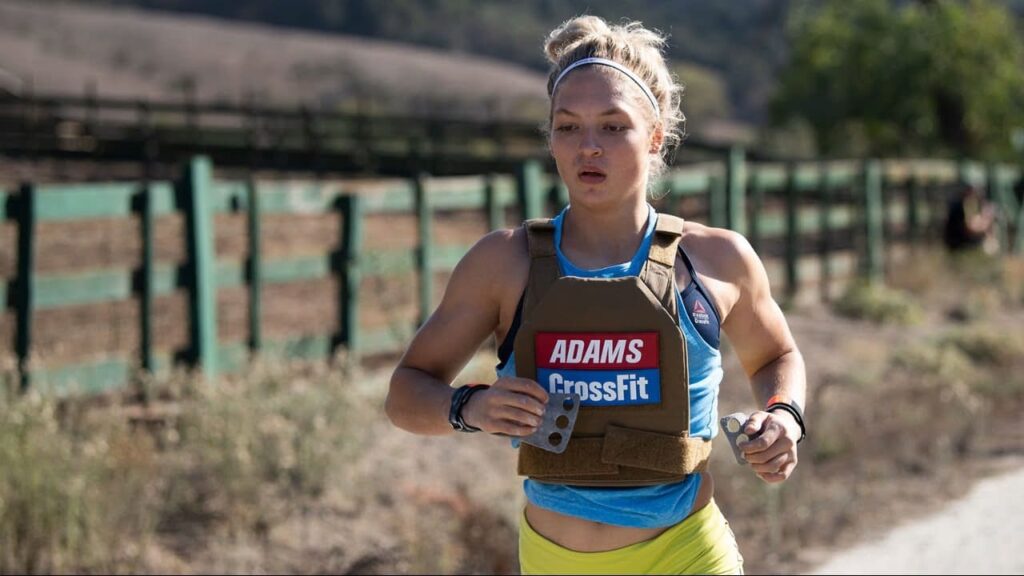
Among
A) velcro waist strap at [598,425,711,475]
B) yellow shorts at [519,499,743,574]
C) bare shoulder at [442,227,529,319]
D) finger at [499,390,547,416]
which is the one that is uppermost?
bare shoulder at [442,227,529,319]

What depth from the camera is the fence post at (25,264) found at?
24.1 feet

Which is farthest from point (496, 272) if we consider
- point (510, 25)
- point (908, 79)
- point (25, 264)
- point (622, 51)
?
point (510, 25)

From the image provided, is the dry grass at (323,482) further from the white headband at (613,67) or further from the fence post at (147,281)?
the white headband at (613,67)

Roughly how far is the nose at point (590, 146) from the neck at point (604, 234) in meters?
0.15

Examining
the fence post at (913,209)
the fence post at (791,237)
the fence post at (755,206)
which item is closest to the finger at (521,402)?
the fence post at (755,206)

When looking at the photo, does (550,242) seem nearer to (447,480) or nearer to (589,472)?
(589,472)

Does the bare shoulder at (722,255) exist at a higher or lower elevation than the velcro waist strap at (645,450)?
higher

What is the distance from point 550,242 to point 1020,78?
1011 inches

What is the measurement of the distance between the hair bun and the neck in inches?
13.3

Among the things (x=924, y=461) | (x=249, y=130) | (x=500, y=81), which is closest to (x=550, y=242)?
(x=924, y=461)

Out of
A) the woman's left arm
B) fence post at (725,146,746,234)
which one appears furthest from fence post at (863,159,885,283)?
the woman's left arm

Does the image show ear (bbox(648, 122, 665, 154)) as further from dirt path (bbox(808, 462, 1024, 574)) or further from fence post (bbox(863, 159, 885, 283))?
fence post (bbox(863, 159, 885, 283))

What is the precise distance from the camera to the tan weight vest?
2.93 m

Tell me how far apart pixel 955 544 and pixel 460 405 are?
4.17 m
